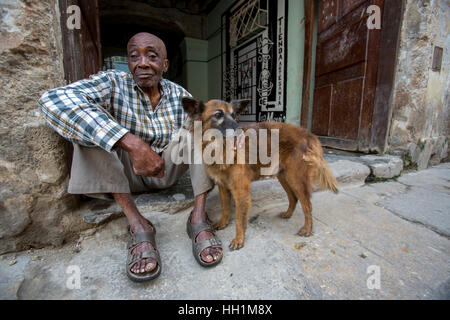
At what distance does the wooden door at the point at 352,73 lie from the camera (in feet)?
10.1

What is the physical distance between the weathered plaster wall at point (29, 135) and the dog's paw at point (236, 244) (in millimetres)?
1274

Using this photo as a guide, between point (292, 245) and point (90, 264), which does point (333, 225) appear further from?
point (90, 264)

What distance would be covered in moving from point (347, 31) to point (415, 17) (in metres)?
0.85

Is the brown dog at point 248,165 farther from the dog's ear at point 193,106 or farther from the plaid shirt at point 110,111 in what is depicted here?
the plaid shirt at point 110,111

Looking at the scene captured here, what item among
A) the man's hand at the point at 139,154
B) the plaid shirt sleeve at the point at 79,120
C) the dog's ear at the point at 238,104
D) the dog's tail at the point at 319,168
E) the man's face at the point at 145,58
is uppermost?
the man's face at the point at 145,58

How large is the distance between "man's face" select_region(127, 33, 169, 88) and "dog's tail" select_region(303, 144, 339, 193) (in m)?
1.43

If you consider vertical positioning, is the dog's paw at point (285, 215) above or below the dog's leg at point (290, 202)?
below

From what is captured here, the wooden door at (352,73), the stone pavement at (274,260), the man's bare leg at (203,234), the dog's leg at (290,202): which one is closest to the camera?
the stone pavement at (274,260)

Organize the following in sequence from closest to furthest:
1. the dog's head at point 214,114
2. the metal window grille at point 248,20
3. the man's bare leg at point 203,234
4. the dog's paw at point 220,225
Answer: the man's bare leg at point 203,234, the dog's head at point 214,114, the dog's paw at point 220,225, the metal window grille at point 248,20

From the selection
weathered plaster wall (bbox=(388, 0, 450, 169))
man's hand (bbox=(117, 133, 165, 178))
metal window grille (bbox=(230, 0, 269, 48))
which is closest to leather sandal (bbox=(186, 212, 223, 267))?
man's hand (bbox=(117, 133, 165, 178))

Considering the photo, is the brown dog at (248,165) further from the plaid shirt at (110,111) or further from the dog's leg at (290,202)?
the plaid shirt at (110,111)

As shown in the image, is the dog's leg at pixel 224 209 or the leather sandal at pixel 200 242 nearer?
the leather sandal at pixel 200 242

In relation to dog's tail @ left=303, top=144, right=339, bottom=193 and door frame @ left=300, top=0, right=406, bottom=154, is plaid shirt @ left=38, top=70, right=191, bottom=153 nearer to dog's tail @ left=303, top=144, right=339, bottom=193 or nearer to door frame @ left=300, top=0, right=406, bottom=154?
dog's tail @ left=303, top=144, right=339, bottom=193

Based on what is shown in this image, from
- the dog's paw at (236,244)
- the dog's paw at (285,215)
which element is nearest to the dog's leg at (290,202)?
the dog's paw at (285,215)
